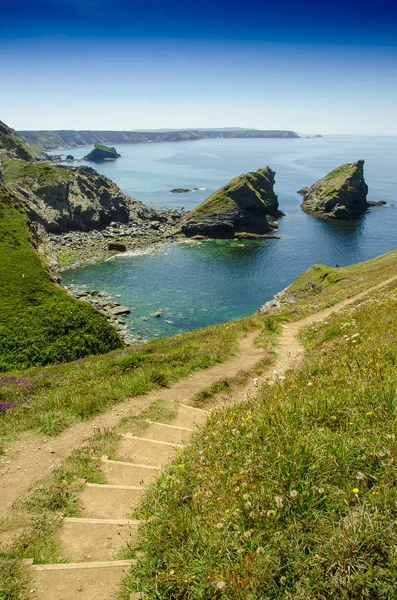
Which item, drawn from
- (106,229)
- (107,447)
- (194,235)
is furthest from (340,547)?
(106,229)

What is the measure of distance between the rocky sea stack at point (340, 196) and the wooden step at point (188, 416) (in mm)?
125886

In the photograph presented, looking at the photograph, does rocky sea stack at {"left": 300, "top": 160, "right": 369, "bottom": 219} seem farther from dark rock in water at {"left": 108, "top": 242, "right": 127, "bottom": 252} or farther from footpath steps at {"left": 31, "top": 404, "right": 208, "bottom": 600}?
footpath steps at {"left": 31, "top": 404, "right": 208, "bottom": 600}

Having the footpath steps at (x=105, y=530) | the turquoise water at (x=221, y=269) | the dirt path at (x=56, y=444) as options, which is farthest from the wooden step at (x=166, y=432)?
the turquoise water at (x=221, y=269)

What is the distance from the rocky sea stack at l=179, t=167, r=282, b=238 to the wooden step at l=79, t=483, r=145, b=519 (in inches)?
3959

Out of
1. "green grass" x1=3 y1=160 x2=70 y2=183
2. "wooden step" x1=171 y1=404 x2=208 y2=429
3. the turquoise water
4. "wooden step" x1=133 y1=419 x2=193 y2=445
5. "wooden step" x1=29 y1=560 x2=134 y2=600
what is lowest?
the turquoise water

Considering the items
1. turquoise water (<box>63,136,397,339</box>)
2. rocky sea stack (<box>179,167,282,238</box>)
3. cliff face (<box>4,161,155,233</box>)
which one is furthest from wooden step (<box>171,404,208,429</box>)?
rocky sea stack (<box>179,167,282,238</box>)

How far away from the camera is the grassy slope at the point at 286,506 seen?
418cm

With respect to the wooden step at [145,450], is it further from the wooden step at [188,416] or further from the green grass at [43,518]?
the wooden step at [188,416]

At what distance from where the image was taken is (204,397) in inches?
580

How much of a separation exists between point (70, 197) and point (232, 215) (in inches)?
1977

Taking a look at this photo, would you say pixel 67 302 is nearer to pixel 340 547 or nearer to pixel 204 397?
pixel 204 397

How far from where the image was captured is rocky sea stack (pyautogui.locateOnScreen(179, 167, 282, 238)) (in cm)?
10681

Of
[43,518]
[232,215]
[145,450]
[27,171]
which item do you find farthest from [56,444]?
[27,171]

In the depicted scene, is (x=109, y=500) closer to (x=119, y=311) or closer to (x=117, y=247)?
(x=119, y=311)
